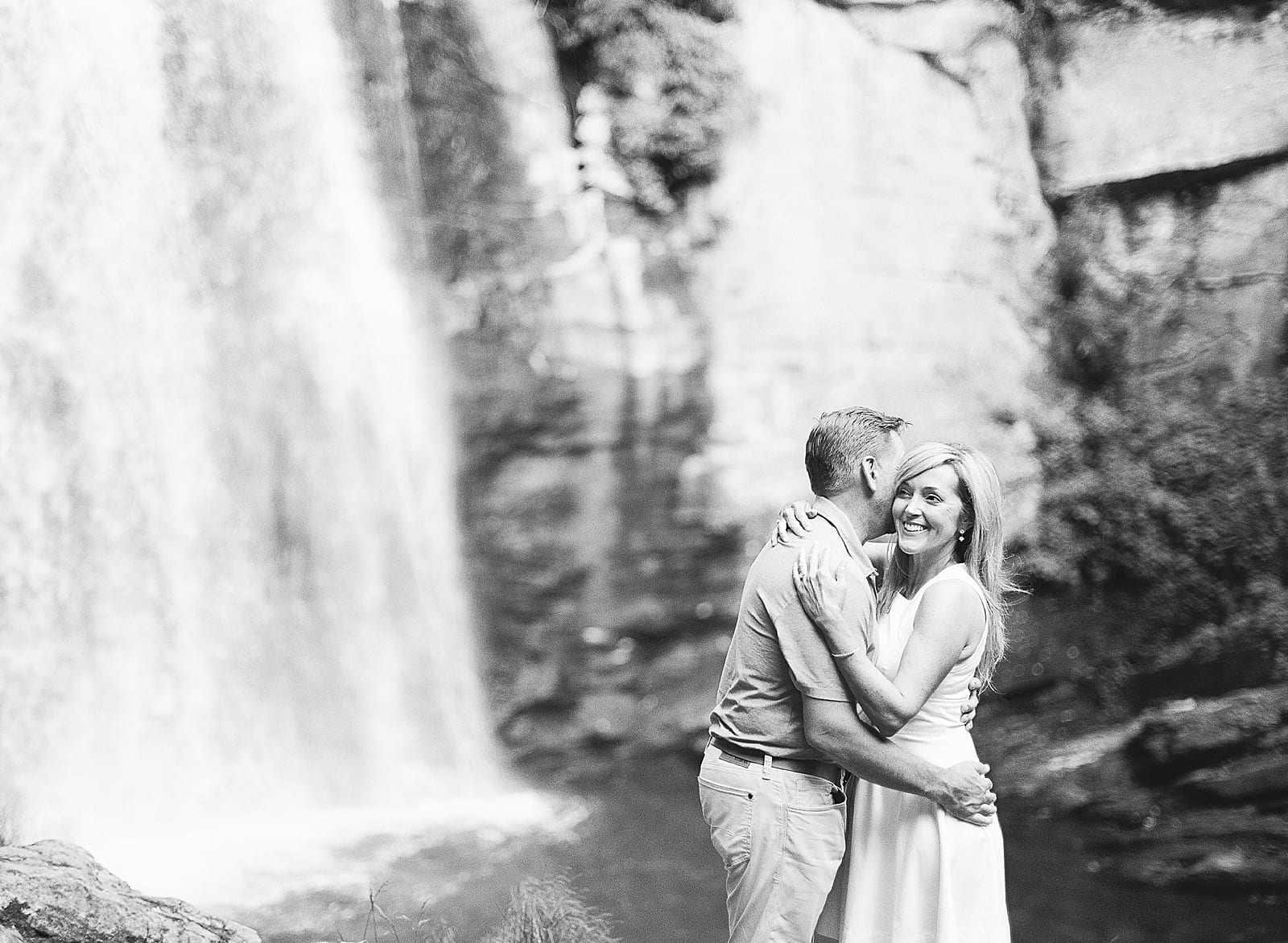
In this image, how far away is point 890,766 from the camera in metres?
2.57

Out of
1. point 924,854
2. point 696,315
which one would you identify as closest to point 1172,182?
point 696,315

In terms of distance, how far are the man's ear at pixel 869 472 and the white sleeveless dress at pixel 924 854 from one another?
27 centimetres

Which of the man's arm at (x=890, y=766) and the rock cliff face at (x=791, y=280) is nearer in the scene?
the man's arm at (x=890, y=766)

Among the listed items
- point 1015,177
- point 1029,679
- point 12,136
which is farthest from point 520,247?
point 1029,679

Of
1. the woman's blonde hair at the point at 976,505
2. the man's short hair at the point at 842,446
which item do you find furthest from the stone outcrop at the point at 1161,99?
the man's short hair at the point at 842,446

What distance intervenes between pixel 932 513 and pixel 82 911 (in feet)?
7.19

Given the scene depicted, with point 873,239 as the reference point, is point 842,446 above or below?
below

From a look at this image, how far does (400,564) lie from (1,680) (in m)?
2.43

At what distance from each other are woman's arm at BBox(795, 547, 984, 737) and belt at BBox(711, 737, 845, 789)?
178mm

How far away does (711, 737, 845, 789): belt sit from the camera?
8.60ft

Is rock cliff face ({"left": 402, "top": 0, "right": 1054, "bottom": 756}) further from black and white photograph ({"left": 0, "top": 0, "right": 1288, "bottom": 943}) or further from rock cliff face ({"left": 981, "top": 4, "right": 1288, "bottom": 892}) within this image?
rock cliff face ({"left": 981, "top": 4, "right": 1288, "bottom": 892})

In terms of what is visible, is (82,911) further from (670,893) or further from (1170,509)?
(1170,509)

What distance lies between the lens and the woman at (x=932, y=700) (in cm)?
265

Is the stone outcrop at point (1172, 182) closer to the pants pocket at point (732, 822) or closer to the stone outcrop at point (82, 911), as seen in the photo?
the pants pocket at point (732, 822)
